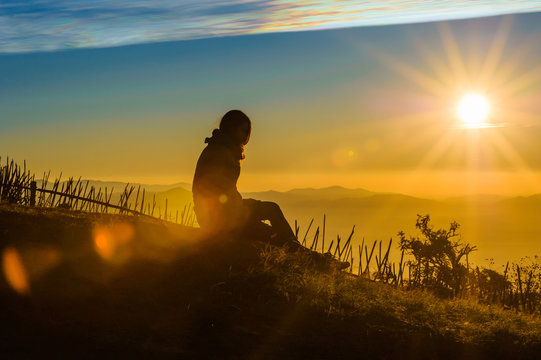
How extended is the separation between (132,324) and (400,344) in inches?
114

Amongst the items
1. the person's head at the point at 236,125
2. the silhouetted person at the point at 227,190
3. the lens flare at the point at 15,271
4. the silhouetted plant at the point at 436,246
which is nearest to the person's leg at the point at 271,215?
the silhouetted person at the point at 227,190

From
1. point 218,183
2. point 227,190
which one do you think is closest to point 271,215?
point 227,190

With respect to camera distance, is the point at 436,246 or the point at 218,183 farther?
the point at 436,246

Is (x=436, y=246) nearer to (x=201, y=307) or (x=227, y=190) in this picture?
(x=227, y=190)

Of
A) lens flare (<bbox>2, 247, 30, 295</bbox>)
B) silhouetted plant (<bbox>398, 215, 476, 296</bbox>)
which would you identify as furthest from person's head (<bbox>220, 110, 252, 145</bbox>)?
silhouetted plant (<bbox>398, 215, 476, 296</bbox>)

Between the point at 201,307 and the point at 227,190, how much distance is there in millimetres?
2322

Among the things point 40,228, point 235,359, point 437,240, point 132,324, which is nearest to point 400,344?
point 235,359

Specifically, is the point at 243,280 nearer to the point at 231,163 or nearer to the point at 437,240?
the point at 231,163

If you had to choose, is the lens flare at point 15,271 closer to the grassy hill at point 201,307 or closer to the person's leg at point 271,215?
the grassy hill at point 201,307

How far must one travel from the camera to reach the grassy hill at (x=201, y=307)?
19.7 ft

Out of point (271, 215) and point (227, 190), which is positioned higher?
point (227, 190)

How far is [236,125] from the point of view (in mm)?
8820

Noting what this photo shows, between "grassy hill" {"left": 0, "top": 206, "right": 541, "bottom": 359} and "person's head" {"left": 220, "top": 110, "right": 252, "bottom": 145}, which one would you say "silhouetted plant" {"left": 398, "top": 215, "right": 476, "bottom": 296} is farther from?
"person's head" {"left": 220, "top": 110, "right": 252, "bottom": 145}

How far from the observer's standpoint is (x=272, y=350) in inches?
240
